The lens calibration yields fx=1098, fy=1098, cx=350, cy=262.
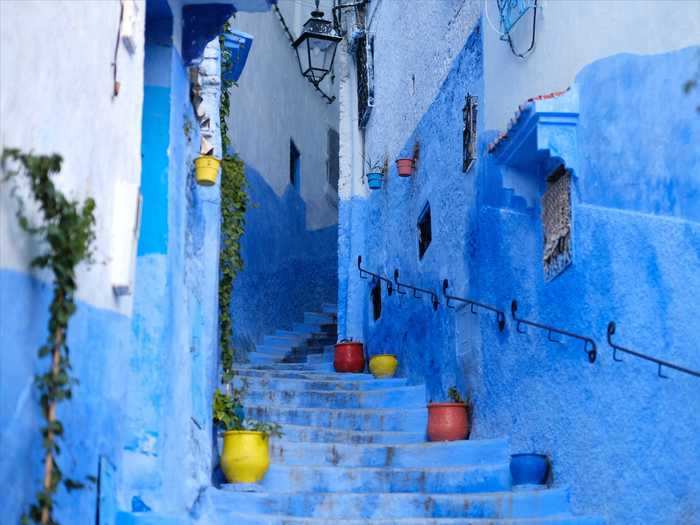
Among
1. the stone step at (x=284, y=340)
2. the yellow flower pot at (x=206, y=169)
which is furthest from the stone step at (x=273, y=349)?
the yellow flower pot at (x=206, y=169)

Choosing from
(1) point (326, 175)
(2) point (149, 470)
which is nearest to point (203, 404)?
(2) point (149, 470)

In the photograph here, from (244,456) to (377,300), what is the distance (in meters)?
5.16

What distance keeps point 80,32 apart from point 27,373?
1.39m

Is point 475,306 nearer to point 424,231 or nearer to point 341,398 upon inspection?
point 341,398

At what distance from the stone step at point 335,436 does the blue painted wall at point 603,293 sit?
2.17 feet

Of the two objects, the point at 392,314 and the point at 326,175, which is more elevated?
the point at 326,175

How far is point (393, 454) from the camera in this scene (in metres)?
7.97

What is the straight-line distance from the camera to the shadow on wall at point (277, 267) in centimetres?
1231

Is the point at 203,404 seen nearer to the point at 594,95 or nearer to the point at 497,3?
the point at 594,95

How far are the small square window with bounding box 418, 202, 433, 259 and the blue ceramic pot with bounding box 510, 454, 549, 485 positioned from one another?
10.9ft

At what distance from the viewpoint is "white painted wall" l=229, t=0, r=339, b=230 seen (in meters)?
12.9

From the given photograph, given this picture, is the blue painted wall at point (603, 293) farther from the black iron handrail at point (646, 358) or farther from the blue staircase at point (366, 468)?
the blue staircase at point (366, 468)

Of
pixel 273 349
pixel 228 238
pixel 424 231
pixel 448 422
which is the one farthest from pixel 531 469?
pixel 273 349

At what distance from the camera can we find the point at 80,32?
4.26 m
